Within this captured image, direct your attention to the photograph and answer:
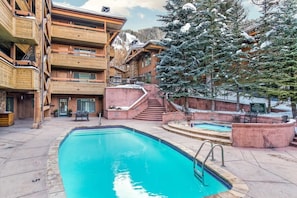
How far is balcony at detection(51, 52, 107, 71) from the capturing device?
703 inches

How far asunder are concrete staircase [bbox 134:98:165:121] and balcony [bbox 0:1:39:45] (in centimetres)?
1011

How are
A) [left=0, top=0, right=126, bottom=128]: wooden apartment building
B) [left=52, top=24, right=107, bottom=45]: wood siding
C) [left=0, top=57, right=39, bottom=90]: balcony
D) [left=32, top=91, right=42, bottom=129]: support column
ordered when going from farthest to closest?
1. [left=52, top=24, right=107, bottom=45]: wood siding
2. [left=0, top=0, right=126, bottom=128]: wooden apartment building
3. [left=32, top=91, right=42, bottom=129]: support column
4. [left=0, top=57, right=39, bottom=90]: balcony

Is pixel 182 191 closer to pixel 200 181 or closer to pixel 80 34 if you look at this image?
pixel 200 181

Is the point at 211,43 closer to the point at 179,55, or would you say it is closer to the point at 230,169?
the point at 179,55

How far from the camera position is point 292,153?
21.1 feet

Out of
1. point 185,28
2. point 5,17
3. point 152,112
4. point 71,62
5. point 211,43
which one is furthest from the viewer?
point 71,62

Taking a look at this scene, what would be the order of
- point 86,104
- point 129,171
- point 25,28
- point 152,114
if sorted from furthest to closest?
point 86,104 < point 152,114 < point 25,28 < point 129,171

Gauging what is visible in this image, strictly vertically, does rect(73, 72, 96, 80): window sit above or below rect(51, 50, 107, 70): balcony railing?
below

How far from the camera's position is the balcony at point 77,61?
1784cm

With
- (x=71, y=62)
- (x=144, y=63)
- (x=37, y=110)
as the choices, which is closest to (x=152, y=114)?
(x=37, y=110)

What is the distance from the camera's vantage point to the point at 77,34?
1839cm

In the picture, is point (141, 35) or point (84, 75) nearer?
point (84, 75)

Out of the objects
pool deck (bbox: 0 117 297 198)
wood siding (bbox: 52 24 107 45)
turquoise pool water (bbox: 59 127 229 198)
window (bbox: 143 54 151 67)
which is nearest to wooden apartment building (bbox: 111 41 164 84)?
window (bbox: 143 54 151 67)

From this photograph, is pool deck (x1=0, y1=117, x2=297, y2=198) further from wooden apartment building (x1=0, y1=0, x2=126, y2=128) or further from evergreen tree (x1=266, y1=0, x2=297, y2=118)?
wooden apartment building (x1=0, y1=0, x2=126, y2=128)
